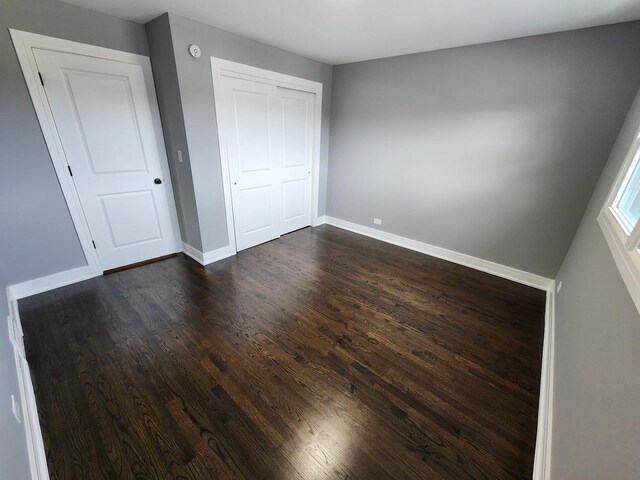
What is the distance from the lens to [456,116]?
2846 millimetres

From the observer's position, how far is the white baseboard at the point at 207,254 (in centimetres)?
299

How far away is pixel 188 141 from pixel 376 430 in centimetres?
281

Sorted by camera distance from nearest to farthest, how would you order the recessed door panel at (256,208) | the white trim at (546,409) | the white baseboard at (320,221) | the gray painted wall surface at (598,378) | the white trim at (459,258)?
the gray painted wall surface at (598,378) → the white trim at (546,409) → the white trim at (459,258) → the recessed door panel at (256,208) → the white baseboard at (320,221)

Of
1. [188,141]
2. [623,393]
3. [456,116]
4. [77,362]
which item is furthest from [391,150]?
[77,362]

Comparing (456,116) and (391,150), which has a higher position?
(456,116)

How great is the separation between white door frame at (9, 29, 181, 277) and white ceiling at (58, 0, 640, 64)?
0.31 meters

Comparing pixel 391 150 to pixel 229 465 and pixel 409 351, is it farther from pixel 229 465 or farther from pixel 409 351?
pixel 229 465

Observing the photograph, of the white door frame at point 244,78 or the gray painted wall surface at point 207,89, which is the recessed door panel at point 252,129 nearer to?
the white door frame at point 244,78

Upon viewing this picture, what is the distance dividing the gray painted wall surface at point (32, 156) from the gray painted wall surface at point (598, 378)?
11.9 feet

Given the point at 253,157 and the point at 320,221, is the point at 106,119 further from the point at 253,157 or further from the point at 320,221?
the point at 320,221

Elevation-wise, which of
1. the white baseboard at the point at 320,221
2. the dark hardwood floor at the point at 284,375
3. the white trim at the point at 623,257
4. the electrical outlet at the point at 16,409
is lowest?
the dark hardwood floor at the point at 284,375

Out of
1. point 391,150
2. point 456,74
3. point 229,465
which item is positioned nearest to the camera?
point 229,465

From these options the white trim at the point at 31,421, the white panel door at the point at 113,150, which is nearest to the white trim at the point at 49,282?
the white panel door at the point at 113,150

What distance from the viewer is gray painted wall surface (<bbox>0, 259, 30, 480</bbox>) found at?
2.73ft
